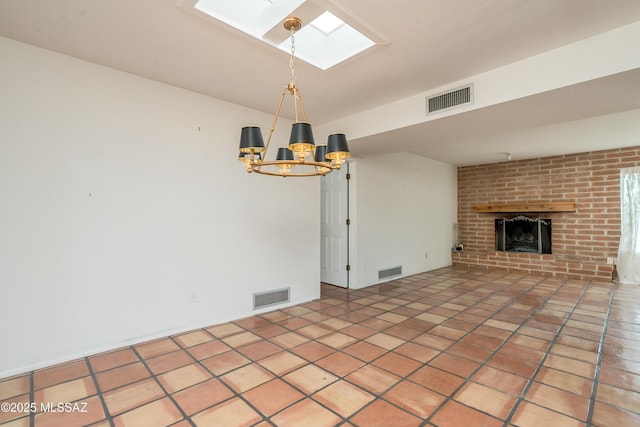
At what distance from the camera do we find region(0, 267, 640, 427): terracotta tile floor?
5.91 feet

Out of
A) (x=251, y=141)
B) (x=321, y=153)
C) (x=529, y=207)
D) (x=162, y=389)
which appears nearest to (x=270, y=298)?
(x=162, y=389)

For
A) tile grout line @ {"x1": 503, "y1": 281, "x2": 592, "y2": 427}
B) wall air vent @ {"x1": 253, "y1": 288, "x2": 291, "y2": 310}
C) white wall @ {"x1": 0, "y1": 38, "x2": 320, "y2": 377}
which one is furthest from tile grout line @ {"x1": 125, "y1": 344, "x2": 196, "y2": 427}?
tile grout line @ {"x1": 503, "y1": 281, "x2": 592, "y2": 427}

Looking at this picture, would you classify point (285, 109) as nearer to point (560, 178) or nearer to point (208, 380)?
point (208, 380)

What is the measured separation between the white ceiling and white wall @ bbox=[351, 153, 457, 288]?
1885mm

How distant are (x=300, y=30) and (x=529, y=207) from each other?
6.10 meters

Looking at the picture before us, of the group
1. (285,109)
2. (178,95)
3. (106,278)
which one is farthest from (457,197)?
(106,278)

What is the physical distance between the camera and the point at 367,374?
2.25 metres

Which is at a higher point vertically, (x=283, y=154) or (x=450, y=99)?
(x=450, y=99)

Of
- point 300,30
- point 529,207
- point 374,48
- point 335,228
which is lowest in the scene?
point 335,228

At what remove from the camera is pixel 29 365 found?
2322 mm

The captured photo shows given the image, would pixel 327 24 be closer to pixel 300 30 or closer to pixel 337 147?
pixel 300 30

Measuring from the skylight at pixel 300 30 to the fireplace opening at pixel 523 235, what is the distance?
6.11 m

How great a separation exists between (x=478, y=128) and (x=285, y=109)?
87.8 inches

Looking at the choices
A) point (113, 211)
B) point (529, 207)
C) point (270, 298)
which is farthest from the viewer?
point (529, 207)
